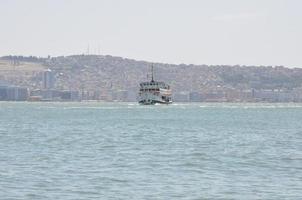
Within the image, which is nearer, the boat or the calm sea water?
the calm sea water

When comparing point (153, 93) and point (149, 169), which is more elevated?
point (153, 93)

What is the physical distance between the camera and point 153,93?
187m

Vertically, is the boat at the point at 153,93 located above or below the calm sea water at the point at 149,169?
above

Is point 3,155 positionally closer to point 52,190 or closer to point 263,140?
point 52,190

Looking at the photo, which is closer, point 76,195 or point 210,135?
point 76,195

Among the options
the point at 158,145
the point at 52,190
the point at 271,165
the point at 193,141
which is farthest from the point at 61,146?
the point at 52,190

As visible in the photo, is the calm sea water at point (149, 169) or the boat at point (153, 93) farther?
the boat at point (153, 93)

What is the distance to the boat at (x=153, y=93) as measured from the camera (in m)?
185

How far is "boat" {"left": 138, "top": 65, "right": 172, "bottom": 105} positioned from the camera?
185 metres

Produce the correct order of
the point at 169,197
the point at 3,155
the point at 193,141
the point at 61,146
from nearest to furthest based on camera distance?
1. the point at 169,197
2. the point at 3,155
3. the point at 61,146
4. the point at 193,141

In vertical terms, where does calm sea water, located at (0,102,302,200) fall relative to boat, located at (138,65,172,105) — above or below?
below

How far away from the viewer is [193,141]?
5791 cm

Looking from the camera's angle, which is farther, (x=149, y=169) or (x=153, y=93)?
(x=153, y=93)

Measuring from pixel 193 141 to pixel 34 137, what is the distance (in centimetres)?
1168
